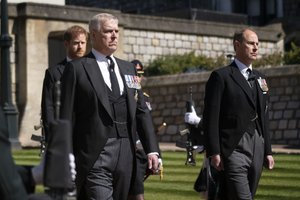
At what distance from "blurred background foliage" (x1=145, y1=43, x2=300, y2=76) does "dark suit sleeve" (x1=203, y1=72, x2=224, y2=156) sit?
65.6 feet

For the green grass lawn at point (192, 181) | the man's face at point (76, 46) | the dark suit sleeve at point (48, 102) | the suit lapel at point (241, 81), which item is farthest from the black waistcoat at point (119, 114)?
the green grass lawn at point (192, 181)

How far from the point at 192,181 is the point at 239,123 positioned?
256 inches

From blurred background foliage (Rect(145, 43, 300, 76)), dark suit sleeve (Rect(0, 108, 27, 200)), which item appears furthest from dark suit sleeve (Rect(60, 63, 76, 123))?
blurred background foliage (Rect(145, 43, 300, 76))

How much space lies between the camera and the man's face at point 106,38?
314 inches

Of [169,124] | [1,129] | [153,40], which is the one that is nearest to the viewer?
[1,129]

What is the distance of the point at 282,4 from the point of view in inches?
1795

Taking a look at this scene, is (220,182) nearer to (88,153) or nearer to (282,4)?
(88,153)

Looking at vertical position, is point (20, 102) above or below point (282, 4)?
below

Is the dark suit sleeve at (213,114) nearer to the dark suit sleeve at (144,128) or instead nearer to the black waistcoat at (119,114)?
the dark suit sleeve at (144,128)

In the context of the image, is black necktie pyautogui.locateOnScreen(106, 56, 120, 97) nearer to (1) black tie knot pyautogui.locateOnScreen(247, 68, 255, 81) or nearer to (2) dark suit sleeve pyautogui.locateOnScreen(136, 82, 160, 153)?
(2) dark suit sleeve pyautogui.locateOnScreen(136, 82, 160, 153)

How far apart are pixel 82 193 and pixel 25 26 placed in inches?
803

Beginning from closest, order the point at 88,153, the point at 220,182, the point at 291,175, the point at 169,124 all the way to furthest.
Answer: the point at 88,153 < the point at 220,182 < the point at 291,175 < the point at 169,124

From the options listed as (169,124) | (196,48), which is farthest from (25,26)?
(196,48)

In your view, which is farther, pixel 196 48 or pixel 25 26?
pixel 196 48
